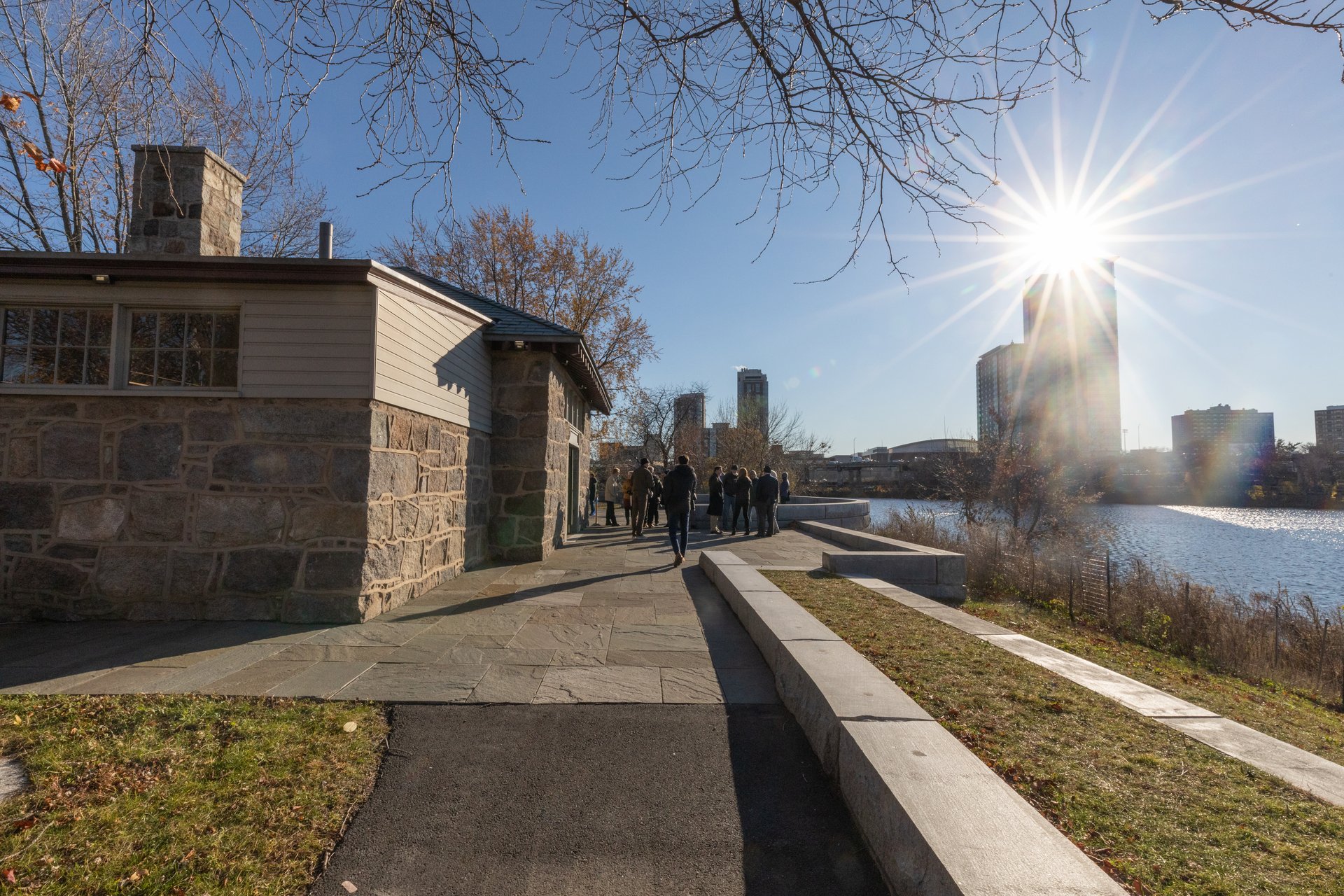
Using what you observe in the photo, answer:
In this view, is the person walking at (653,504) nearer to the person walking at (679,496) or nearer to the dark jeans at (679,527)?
the dark jeans at (679,527)

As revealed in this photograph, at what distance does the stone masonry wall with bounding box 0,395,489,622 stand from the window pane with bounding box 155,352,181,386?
19cm

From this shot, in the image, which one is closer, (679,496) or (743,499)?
(679,496)

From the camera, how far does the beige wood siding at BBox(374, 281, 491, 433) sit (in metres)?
6.27

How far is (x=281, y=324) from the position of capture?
5.98m

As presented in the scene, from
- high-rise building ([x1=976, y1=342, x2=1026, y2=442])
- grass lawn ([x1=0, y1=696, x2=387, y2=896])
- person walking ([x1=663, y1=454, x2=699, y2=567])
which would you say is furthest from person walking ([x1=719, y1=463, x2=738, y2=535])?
high-rise building ([x1=976, y1=342, x2=1026, y2=442])

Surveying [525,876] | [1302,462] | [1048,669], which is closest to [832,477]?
[1302,462]

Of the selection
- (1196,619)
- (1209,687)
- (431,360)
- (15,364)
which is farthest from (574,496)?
(1196,619)

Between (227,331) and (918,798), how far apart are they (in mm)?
6777

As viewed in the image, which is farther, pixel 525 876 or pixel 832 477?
pixel 832 477

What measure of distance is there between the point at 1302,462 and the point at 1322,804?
156 ft

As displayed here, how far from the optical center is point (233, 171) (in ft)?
23.7

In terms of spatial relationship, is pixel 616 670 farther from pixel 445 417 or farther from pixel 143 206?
pixel 143 206

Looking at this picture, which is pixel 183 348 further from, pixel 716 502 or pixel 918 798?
pixel 716 502

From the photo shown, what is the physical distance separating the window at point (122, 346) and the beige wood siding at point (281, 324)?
11 centimetres
